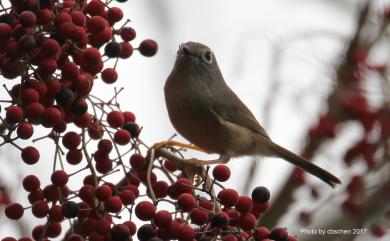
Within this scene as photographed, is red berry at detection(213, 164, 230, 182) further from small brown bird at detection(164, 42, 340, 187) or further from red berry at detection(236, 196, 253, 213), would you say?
small brown bird at detection(164, 42, 340, 187)

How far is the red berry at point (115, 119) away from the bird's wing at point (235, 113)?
5.73 ft

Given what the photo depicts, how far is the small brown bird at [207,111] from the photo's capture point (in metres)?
4.24

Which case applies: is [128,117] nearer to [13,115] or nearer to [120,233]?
[13,115]

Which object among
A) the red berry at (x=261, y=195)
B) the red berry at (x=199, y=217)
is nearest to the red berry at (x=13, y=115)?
the red berry at (x=199, y=217)

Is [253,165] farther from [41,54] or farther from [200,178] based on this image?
[41,54]

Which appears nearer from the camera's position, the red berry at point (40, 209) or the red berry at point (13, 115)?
→ the red berry at point (13, 115)

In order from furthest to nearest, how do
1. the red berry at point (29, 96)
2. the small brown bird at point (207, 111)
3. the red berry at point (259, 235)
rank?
the small brown bird at point (207, 111) → the red berry at point (259, 235) → the red berry at point (29, 96)

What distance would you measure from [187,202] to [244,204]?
0.88 ft

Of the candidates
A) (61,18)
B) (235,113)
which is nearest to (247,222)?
(61,18)

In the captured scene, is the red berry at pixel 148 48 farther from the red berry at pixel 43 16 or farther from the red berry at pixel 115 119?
the red berry at pixel 43 16

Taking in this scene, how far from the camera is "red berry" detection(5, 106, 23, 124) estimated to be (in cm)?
231

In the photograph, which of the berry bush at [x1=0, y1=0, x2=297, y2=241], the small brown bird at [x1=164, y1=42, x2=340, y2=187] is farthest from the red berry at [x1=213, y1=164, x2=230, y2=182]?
the small brown bird at [x1=164, y1=42, x2=340, y2=187]

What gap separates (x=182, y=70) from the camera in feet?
14.3

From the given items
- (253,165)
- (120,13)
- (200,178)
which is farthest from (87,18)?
(253,165)
